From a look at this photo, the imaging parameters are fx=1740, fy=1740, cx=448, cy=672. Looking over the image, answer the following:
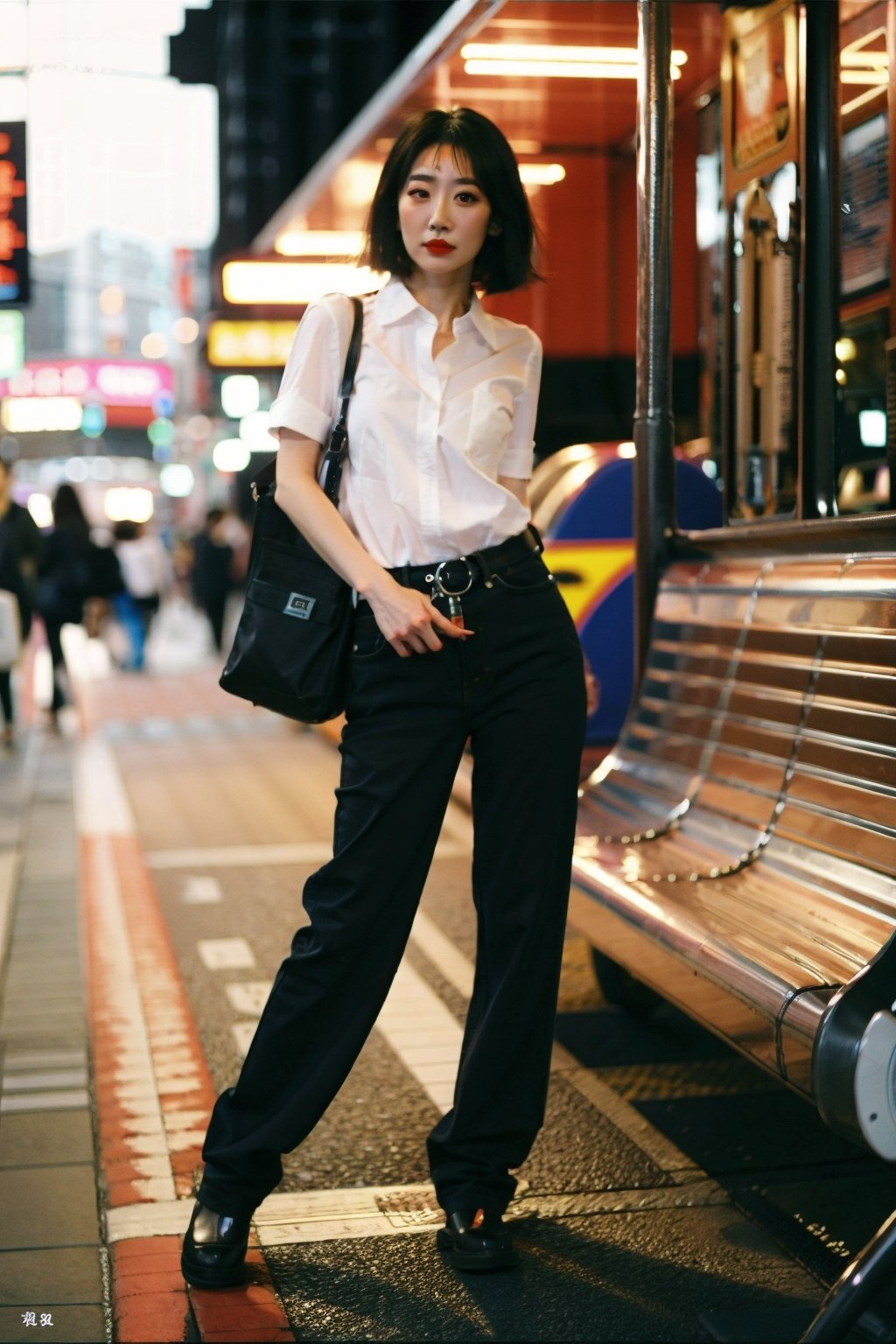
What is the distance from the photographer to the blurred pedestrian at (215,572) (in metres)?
20.4

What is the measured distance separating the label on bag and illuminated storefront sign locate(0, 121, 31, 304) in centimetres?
1004

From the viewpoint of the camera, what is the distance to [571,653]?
3141mm

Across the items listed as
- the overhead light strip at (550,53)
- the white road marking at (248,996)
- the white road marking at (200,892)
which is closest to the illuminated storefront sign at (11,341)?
the overhead light strip at (550,53)

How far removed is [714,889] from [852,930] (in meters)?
0.54

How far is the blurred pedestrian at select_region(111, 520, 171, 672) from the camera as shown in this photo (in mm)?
18969

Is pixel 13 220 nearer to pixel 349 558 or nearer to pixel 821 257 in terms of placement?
pixel 821 257

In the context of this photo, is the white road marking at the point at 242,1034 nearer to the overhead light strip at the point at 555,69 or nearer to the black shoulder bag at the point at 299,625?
the black shoulder bag at the point at 299,625

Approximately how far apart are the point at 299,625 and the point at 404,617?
0.78 feet

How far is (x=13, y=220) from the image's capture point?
1247 centimetres

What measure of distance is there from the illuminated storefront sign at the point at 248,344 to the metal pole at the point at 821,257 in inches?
445

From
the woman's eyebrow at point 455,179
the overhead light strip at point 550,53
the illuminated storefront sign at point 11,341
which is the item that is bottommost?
the woman's eyebrow at point 455,179

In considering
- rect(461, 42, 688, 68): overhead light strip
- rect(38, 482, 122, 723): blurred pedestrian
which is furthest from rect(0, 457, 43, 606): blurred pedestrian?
rect(461, 42, 688, 68): overhead light strip

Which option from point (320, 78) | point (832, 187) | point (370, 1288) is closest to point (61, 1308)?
point (370, 1288)

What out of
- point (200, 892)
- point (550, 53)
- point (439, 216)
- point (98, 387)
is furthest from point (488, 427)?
point (98, 387)
